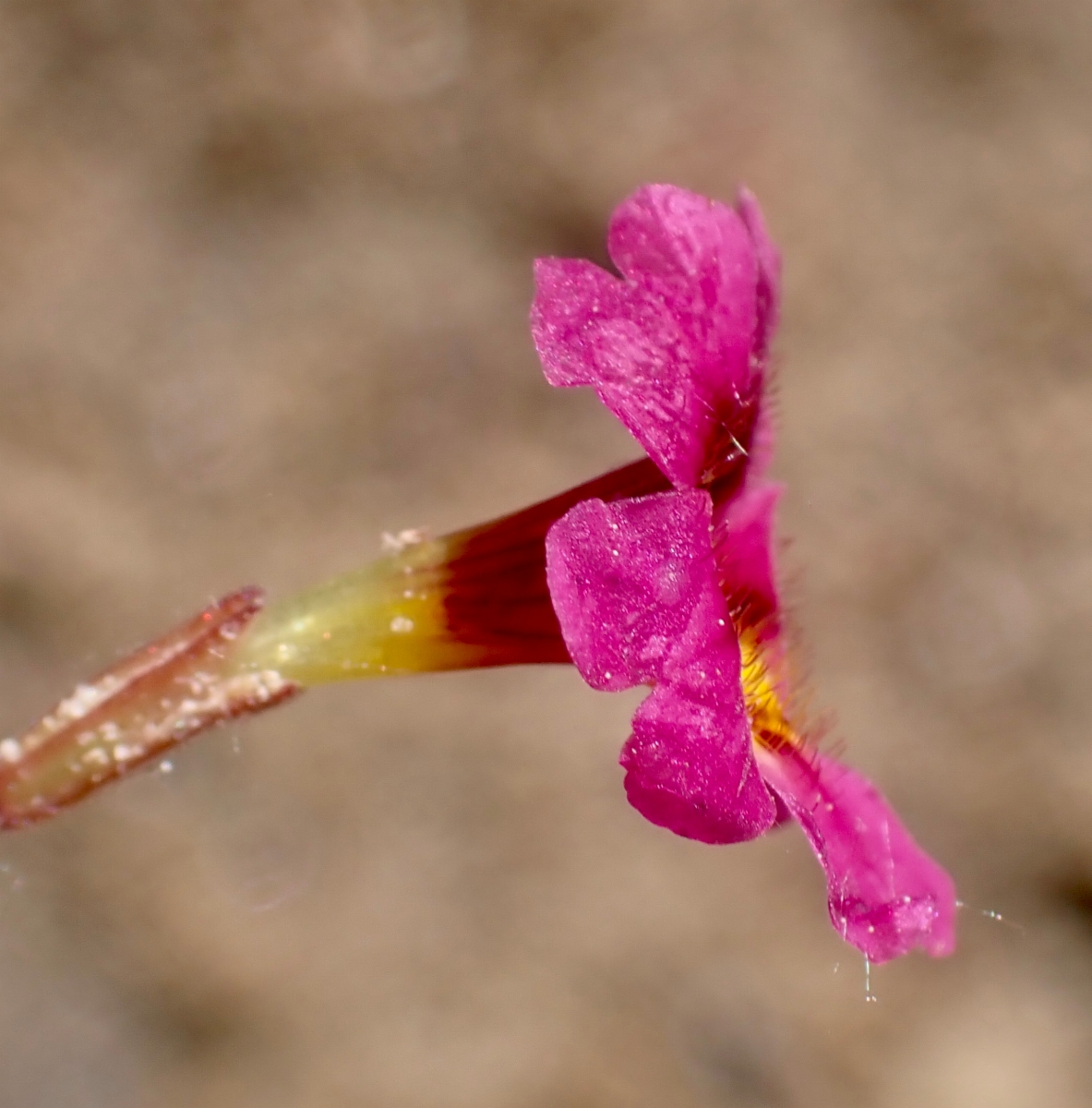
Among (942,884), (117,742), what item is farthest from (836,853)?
(117,742)

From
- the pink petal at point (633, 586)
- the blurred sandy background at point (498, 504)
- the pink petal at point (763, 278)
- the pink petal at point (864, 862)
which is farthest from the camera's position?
the blurred sandy background at point (498, 504)

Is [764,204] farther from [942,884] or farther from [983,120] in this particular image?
[942,884]

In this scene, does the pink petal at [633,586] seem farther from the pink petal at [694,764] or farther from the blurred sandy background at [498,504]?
the blurred sandy background at [498,504]

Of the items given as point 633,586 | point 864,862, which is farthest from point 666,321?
point 864,862

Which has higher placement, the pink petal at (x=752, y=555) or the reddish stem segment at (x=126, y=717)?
the reddish stem segment at (x=126, y=717)

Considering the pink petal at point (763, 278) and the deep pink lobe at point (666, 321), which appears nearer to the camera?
the deep pink lobe at point (666, 321)

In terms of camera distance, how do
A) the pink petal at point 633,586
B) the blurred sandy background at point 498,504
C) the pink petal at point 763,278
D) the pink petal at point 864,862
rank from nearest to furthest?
the pink petal at point 633,586
the pink petal at point 864,862
the pink petal at point 763,278
the blurred sandy background at point 498,504

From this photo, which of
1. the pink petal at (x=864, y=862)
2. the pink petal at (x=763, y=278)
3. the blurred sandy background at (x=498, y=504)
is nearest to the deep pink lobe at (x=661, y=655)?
Answer: the pink petal at (x=864, y=862)

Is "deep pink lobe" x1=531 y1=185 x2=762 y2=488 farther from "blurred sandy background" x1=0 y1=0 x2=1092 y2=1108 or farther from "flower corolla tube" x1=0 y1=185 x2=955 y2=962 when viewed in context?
"blurred sandy background" x1=0 y1=0 x2=1092 y2=1108
